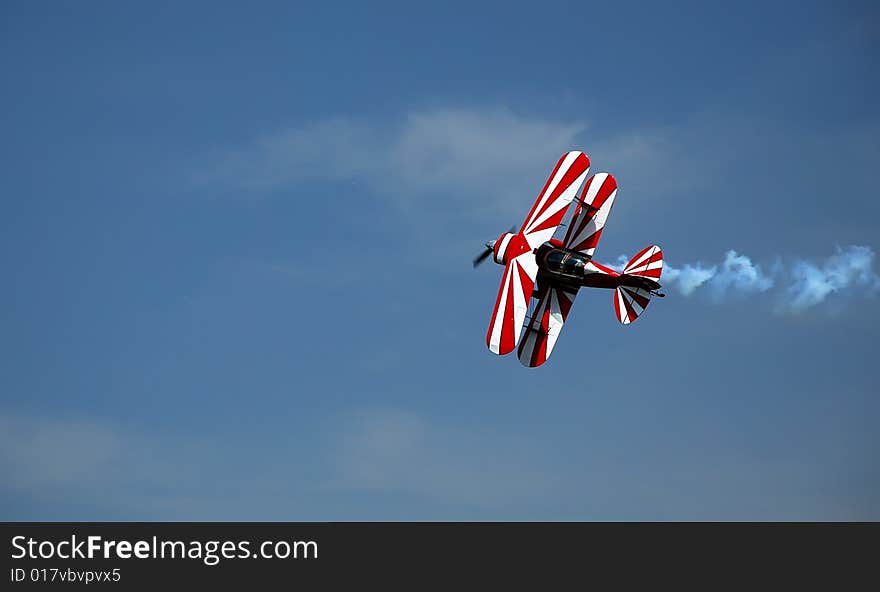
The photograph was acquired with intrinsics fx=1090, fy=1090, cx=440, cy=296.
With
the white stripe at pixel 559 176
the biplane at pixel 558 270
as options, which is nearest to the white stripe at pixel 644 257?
the biplane at pixel 558 270

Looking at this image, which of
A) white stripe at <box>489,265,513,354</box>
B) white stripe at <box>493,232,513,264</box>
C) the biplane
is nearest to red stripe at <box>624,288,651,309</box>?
the biplane

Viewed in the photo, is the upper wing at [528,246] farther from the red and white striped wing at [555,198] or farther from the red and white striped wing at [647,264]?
the red and white striped wing at [647,264]

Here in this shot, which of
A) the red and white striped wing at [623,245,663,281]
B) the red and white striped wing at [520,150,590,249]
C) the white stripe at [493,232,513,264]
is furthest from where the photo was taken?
the white stripe at [493,232,513,264]

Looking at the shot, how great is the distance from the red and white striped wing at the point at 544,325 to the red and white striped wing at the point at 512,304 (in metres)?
1.26

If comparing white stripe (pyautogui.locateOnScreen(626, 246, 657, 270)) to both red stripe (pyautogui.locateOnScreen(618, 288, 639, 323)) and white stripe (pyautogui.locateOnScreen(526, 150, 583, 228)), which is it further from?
white stripe (pyautogui.locateOnScreen(526, 150, 583, 228))

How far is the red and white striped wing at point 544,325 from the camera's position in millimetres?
47344

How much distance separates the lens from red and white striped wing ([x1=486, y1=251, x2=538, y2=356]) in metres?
46.0

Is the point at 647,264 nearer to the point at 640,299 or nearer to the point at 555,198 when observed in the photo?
the point at 640,299

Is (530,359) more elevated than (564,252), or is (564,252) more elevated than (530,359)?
(564,252)

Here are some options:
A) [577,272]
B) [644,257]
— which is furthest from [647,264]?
[577,272]
